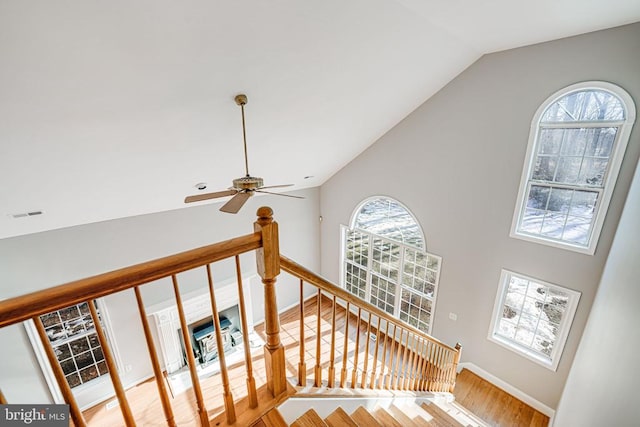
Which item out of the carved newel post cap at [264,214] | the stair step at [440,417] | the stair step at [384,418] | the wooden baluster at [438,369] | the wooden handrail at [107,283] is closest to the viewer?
the wooden handrail at [107,283]

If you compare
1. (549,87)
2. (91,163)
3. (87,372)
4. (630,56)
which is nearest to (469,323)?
(549,87)

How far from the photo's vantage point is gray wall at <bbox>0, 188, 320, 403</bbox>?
143 inches

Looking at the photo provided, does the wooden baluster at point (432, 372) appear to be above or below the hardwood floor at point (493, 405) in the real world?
above

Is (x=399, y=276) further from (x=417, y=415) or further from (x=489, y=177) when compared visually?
(x=417, y=415)

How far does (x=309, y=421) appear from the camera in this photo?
1.48 meters

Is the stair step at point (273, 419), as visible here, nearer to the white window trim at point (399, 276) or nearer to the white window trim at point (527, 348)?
the white window trim at point (399, 276)

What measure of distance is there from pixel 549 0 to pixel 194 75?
3.03 m

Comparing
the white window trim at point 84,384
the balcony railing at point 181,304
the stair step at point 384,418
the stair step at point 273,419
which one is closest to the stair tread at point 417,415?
the stair step at point 384,418

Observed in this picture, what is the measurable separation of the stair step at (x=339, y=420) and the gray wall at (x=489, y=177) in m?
3.56

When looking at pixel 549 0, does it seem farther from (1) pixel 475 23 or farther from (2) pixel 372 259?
(2) pixel 372 259

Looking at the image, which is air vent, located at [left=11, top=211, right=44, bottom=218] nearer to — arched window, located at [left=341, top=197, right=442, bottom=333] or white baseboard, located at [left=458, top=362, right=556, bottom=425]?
arched window, located at [left=341, top=197, right=442, bottom=333]

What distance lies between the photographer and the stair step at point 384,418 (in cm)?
202

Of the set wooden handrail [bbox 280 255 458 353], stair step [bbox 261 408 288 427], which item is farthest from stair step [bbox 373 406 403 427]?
stair step [bbox 261 408 288 427]

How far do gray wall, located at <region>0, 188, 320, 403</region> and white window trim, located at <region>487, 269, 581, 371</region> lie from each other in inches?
163
